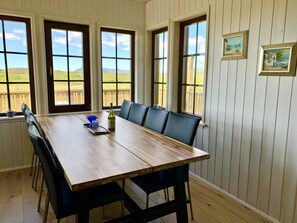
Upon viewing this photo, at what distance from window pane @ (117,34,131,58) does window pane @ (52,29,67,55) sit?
857mm

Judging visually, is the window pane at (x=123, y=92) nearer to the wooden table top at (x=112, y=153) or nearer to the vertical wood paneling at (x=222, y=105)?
the wooden table top at (x=112, y=153)

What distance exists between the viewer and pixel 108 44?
3707mm

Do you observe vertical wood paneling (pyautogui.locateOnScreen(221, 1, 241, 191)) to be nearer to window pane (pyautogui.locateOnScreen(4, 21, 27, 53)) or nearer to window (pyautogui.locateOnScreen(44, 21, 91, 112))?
window (pyautogui.locateOnScreen(44, 21, 91, 112))

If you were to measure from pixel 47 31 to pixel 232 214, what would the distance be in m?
3.21

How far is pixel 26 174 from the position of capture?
305 centimetres

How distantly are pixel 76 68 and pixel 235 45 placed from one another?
7.48ft

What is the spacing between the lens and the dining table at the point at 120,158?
1359mm

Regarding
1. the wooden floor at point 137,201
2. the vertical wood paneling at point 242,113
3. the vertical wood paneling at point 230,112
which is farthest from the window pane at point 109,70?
the vertical wood paneling at point 242,113

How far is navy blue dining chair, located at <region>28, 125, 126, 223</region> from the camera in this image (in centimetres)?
144

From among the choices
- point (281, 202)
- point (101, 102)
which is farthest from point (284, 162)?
point (101, 102)

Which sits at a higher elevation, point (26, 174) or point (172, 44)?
point (172, 44)

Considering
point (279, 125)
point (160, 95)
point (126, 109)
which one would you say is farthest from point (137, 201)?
point (160, 95)

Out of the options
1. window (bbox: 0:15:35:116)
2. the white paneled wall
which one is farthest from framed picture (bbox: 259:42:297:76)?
window (bbox: 0:15:35:116)

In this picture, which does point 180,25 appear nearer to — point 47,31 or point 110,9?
point 110,9
